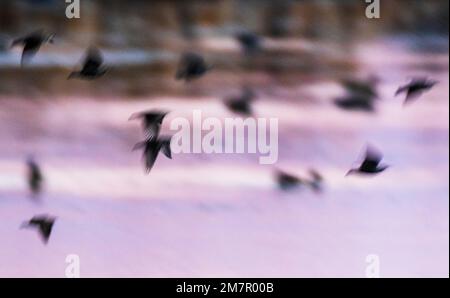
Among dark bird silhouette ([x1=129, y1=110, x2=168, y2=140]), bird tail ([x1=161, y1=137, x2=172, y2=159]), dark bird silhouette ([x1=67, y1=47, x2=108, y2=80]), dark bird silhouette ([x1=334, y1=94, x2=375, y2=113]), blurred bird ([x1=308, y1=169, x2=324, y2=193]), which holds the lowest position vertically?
blurred bird ([x1=308, y1=169, x2=324, y2=193])

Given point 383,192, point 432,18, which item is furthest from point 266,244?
point 432,18

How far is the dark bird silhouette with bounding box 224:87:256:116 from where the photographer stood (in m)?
2.28

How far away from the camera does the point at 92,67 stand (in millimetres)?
2277

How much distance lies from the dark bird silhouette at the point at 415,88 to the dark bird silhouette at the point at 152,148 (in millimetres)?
740

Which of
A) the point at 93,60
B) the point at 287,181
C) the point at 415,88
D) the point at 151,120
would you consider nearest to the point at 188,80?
the point at 151,120

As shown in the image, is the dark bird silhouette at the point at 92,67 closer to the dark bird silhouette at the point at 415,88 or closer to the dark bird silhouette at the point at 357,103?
the dark bird silhouette at the point at 357,103

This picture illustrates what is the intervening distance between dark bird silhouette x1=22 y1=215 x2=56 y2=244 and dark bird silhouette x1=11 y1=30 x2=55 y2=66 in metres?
0.48

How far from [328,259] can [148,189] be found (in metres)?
0.60

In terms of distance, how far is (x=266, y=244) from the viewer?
7.50 feet

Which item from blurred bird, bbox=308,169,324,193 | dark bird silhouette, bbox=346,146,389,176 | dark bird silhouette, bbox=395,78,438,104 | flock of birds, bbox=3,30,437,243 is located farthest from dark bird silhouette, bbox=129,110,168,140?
dark bird silhouette, bbox=395,78,438,104

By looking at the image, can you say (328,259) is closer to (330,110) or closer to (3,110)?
(330,110)

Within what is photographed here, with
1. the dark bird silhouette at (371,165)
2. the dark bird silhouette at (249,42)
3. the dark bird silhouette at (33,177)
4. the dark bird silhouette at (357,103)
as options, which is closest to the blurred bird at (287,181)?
the dark bird silhouette at (371,165)

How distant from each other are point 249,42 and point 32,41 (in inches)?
26.6

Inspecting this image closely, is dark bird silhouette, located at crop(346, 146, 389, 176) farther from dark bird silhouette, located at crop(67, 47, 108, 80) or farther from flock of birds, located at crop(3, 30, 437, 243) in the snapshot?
dark bird silhouette, located at crop(67, 47, 108, 80)
